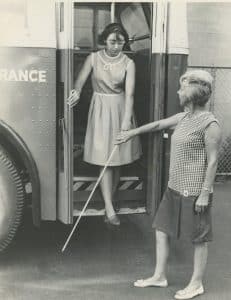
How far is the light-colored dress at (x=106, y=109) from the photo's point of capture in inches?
163

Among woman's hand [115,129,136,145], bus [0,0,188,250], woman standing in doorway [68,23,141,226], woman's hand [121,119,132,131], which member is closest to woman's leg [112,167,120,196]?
woman standing in doorway [68,23,141,226]

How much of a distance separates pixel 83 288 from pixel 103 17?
8.77 feet

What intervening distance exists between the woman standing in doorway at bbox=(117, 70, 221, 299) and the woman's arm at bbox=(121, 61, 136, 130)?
1.88 feet

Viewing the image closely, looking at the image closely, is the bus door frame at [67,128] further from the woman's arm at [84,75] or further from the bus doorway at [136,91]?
the woman's arm at [84,75]

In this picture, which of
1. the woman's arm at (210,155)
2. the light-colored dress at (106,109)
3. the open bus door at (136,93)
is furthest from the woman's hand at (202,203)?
the light-colored dress at (106,109)

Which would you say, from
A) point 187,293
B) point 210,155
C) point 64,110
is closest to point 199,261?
point 187,293

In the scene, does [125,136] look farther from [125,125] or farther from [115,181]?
[115,181]

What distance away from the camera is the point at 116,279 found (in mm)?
3832

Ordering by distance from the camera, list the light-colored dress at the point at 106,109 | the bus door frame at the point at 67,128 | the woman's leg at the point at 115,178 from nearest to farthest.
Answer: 1. the bus door frame at the point at 67,128
2. the light-colored dress at the point at 106,109
3. the woman's leg at the point at 115,178

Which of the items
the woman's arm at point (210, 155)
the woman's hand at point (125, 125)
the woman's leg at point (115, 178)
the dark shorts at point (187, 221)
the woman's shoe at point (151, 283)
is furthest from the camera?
the woman's leg at point (115, 178)

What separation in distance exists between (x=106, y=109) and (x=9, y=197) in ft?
3.45

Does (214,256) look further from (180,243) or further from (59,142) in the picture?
(59,142)

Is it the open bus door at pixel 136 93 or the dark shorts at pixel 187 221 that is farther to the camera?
the open bus door at pixel 136 93

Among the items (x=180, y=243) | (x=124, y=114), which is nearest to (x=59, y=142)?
(x=124, y=114)
